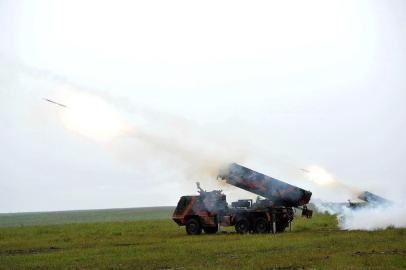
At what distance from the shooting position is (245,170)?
128 feet

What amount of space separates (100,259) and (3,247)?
11.9 m

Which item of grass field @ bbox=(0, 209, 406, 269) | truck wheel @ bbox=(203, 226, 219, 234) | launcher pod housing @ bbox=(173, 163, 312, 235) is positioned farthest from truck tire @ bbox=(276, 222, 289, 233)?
grass field @ bbox=(0, 209, 406, 269)

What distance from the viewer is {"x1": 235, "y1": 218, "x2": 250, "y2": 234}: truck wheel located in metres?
39.3

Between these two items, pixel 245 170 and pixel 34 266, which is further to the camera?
pixel 245 170

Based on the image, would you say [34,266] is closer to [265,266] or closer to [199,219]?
[265,266]

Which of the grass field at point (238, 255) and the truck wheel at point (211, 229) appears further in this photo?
Answer: the truck wheel at point (211, 229)

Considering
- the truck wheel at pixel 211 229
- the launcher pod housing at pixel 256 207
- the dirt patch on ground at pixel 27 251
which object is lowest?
the dirt patch on ground at pixel 27 251

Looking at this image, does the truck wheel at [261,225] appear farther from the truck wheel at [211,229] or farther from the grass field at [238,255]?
the grass field at [238,255]

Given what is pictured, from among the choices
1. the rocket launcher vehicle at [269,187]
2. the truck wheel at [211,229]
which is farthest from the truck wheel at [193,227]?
the rocket launcher vehicle at [269,187]

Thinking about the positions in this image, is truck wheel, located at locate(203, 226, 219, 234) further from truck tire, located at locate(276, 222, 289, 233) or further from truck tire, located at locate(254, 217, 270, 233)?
truck tire, located at locate(276, 222, 289, 233)

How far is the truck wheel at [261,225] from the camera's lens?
128 feet

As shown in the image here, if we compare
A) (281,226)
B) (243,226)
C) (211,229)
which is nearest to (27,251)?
(211,229)

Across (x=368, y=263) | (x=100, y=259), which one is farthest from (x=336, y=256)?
(x=100, y=259)

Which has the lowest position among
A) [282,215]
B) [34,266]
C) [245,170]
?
[34,266]
